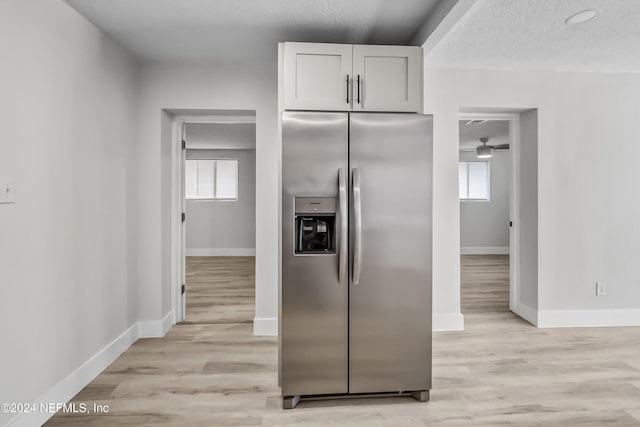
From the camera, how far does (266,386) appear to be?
7.52 ft

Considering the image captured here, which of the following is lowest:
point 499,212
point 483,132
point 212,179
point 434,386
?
point 434,386

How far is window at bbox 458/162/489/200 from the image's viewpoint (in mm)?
8141

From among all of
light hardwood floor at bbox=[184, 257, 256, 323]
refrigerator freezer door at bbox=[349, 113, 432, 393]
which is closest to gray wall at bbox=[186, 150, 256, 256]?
light hardwood floor at bbox=[184, 257, 256, 323]

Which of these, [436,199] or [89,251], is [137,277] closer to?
[89,251]

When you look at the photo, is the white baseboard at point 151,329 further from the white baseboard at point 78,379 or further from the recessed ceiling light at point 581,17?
the recessed ceiling light at point 581,17

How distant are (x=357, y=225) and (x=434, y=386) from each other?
122 centimetres

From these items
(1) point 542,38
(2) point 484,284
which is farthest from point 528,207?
(2) point 484,284

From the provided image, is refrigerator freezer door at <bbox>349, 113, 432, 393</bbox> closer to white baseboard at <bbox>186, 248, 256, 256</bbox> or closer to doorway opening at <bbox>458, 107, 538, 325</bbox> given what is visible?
doorway opening at <bbox>458, 107, 538, 325</bbox>

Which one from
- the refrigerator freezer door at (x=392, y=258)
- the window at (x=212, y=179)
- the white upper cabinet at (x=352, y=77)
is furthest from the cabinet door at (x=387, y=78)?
the window at (x=212, y=179)

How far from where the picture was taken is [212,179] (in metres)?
7.95

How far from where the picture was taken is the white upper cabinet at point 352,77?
2248 millimetres

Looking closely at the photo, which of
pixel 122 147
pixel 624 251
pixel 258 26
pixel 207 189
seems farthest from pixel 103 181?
pixel 207 189

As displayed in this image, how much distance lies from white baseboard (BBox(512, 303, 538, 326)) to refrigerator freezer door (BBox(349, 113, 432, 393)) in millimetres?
1906

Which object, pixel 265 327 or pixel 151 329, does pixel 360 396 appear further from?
pixel 151 329
